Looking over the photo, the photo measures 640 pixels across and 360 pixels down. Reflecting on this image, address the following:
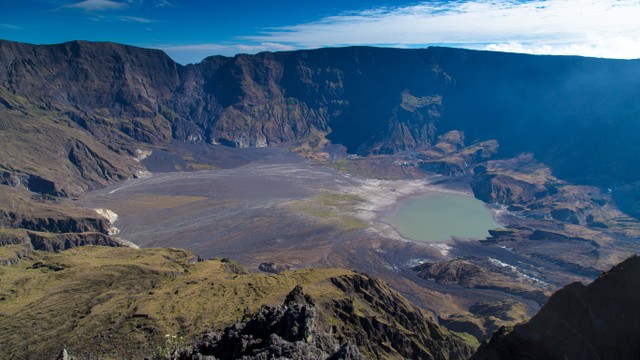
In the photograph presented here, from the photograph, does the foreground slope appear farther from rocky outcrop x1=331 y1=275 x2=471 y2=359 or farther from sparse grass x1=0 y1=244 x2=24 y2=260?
sparse grass x1=0 y1=244 x2=24 y2=260

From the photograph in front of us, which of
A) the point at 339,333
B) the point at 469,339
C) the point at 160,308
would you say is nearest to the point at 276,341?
the point at 339,333

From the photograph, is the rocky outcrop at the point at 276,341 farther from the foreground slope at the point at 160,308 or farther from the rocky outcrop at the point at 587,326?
the rocky outcrop at the point at 587,326

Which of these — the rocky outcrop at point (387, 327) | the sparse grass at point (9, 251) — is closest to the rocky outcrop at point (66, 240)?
the sparse grass at point (9, 251)

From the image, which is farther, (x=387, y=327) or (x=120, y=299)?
(x=120, y=299)

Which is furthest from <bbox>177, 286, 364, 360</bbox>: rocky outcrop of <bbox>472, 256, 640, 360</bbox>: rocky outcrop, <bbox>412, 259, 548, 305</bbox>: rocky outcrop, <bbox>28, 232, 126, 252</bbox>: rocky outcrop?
<bbox>28, 232, 126, 252</bbox>: rocky outcrop

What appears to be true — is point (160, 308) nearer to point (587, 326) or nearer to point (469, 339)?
point (469, 339)

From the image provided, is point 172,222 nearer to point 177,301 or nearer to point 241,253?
point 241,253

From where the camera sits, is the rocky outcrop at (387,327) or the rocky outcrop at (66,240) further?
the rocky outcrop at (66,240)
